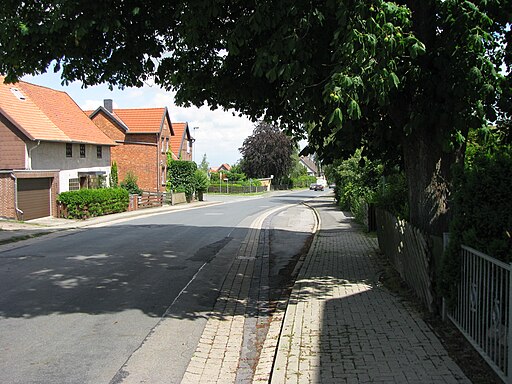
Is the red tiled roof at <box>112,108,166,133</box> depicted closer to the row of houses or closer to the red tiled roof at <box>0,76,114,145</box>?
the row of houses

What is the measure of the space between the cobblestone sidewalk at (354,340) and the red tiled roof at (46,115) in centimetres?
2280

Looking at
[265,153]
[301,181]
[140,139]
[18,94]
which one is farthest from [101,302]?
[301,181]

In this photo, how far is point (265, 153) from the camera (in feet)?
278

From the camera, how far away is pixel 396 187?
1291 centimetres

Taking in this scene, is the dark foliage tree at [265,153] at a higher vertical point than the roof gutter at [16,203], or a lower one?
higher

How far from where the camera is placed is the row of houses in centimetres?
2536

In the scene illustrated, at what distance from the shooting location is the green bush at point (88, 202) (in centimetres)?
2712

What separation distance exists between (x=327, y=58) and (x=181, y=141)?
189ft

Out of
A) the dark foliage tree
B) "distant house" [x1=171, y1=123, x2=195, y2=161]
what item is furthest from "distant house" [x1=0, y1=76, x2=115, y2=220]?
the dark foliage tree

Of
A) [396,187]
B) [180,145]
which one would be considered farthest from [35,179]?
[180,145]

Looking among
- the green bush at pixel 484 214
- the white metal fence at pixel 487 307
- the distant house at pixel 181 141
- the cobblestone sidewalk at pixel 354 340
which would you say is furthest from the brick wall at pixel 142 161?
the white metal fence at pixel 487 307

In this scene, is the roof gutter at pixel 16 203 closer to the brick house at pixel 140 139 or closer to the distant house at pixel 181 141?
the brick house at pixel 140 139

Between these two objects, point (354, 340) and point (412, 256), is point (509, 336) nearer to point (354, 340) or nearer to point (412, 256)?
point (354, 340)

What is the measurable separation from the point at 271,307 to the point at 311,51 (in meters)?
3.91
